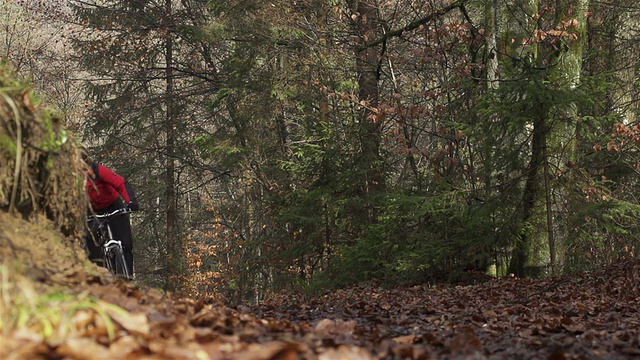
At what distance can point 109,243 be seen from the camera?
7.51 metres

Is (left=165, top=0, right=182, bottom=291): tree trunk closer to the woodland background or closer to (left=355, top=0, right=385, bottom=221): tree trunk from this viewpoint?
the woodland background

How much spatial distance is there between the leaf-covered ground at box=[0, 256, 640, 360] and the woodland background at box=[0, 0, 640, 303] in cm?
213

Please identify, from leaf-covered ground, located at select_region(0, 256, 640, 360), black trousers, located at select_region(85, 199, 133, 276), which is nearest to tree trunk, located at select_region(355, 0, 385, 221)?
black trousers, located at select_region(85, 199, 133, 276)

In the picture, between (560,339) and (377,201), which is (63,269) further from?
(377,201)

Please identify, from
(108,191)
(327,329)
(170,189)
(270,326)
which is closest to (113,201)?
(108,191)

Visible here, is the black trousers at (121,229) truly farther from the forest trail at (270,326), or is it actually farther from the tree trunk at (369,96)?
the tree trunk at (369,96)

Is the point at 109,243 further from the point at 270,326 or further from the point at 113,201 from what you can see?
the point at 270,326

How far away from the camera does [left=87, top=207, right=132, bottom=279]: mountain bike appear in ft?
24.5

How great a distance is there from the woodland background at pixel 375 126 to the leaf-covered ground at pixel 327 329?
2131 millimetres

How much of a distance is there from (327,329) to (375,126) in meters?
10.5

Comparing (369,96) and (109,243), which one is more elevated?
(369,96)

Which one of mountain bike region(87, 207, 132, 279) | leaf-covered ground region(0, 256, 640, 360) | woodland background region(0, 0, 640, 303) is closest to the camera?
leaf-covered ground region(0, 256, 640, 360)

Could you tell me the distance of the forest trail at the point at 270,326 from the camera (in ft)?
7.87

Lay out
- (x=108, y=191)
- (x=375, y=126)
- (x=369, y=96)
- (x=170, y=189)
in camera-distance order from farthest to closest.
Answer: (x=170, y=189) → (x=369, y=96) → (x=375, y=126) → (x=108, y=191)
